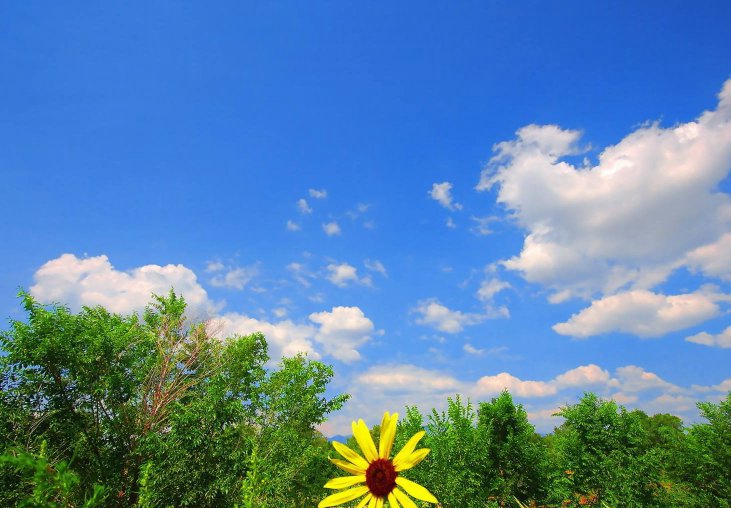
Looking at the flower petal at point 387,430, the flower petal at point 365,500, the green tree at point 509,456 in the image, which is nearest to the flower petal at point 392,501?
the flower petal at point 365,500

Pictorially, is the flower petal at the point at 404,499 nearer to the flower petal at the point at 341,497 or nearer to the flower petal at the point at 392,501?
the flower petal at the point at 392,501

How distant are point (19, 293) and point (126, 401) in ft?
27.0

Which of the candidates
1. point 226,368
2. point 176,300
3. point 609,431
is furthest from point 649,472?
point 176,300

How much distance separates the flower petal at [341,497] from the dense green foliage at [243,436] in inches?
590

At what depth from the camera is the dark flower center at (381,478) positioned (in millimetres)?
2832

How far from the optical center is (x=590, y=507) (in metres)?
23.5

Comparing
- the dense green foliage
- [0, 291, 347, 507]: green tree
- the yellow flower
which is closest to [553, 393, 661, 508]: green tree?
the dense green foliage

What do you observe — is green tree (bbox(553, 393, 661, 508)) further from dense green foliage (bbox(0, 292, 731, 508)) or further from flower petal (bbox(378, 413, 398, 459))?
flower petal (bbox(378, 413, 398, 459))

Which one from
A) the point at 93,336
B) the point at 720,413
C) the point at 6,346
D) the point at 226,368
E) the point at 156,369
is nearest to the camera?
the point at 6,346

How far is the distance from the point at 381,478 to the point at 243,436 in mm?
22509

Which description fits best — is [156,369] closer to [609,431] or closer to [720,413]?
[609,431]

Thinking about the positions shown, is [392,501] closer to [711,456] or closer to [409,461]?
[409,461]

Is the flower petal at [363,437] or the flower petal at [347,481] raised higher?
the flower petal at [363,437]

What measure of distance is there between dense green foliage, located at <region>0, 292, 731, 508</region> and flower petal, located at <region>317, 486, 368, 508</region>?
49.2 ft
